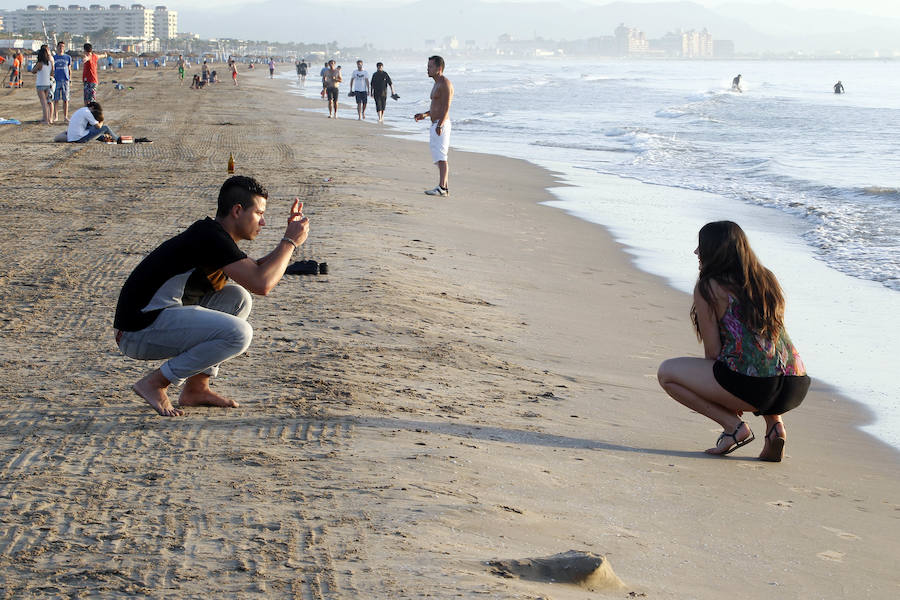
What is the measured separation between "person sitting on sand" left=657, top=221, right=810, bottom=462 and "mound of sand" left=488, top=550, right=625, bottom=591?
1.67m

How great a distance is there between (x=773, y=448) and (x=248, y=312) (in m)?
2.43

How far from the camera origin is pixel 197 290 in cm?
427

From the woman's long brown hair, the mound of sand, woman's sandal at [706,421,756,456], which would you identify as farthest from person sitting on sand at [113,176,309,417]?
woman's sandal at [706,421,756,456]

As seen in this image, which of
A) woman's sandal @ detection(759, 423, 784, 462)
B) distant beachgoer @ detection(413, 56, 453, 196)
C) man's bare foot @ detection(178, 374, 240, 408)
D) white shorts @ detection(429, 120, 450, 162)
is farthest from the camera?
white shorts @ detection(429, 120, 450, 162)

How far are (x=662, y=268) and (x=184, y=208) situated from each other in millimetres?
4774

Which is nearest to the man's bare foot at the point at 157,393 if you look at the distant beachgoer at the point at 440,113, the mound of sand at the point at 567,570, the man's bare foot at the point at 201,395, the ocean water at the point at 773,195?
the man's bare foot at the point at 201,395

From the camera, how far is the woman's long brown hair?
14.4ft

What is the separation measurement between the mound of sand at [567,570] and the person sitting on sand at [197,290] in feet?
5.39

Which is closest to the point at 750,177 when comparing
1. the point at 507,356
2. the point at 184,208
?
the point at 184,208

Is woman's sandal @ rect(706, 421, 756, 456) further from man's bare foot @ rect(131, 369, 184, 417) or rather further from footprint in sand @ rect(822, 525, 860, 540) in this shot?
man's bare foot @ rect(131, 369, 184, 417)

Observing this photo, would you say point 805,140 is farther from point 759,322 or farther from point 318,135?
point 759,322

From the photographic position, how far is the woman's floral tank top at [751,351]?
4422mm

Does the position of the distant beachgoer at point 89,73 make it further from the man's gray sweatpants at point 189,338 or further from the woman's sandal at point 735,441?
the woman's sandal at point 735,441

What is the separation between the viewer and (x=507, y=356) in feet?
18.8
